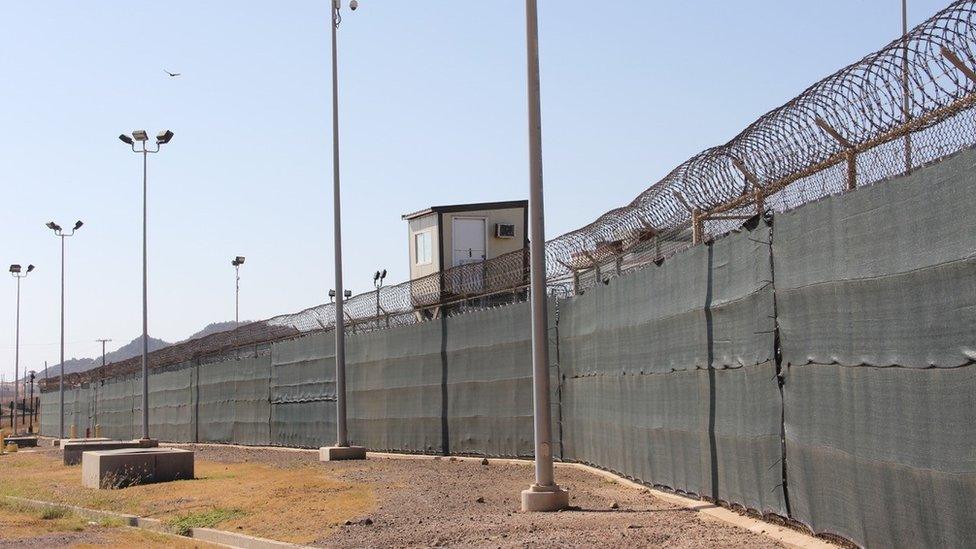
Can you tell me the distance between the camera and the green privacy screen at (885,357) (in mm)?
6816

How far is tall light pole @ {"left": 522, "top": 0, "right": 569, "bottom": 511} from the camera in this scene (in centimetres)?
1276

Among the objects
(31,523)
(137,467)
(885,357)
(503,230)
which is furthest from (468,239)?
(885,357)

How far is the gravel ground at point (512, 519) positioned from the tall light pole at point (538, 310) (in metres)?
0.28

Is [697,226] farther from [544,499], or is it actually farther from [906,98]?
[906,98]

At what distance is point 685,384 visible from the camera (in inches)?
496

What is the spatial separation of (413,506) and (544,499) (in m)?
2.07

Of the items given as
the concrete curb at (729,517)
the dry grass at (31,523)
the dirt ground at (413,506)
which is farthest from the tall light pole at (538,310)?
the dry grass at (31,523)

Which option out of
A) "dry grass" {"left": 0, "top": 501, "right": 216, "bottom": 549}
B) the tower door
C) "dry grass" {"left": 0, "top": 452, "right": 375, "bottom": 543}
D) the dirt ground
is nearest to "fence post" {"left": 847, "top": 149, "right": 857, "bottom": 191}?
the dirt ground

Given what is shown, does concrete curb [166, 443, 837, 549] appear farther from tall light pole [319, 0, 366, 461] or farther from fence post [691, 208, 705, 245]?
tall light pole [319, 0, 366, 461]

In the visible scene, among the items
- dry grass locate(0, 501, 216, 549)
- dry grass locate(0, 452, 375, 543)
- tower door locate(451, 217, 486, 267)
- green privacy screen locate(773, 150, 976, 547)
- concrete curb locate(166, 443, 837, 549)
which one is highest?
tower door locate(451, 217, 486, 267)

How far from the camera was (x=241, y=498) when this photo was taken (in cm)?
1700

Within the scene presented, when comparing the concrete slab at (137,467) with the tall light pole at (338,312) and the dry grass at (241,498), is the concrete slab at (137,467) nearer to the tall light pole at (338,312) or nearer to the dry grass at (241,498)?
the dry grass at (241,498)

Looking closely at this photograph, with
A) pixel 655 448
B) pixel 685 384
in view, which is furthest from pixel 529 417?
pixel 685 384

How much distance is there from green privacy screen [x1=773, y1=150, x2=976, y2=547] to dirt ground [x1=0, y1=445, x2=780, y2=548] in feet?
3.37
